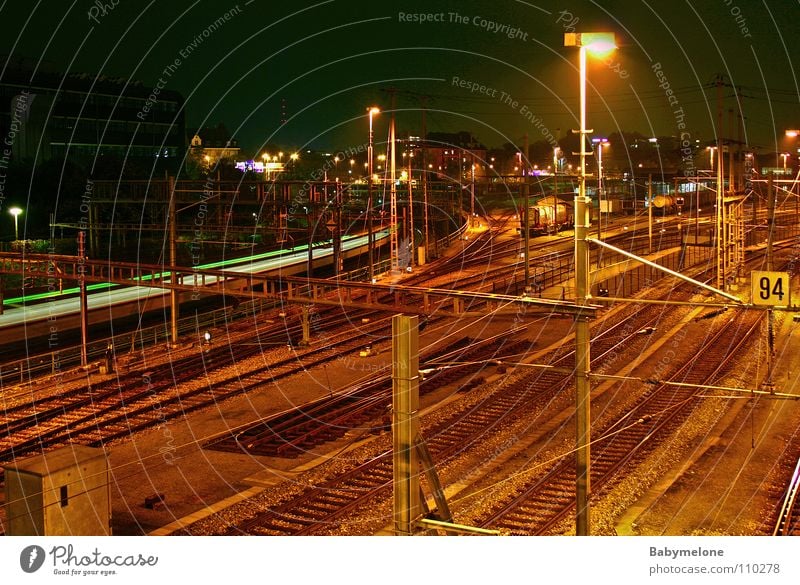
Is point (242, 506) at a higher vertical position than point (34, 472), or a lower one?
lower

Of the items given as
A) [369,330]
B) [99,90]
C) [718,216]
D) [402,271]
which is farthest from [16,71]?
[718,216]

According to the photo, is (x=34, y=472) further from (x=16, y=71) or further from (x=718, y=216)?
(x=16, y=71)

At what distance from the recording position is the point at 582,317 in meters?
6.05

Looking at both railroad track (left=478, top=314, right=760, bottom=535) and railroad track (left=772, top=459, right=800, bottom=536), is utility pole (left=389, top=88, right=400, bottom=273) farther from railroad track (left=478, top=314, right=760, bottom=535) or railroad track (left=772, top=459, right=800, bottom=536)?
railroad track (left=772, top=459, right=800, bottom=536)

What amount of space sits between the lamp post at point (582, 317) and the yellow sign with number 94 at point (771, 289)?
1.24 metres

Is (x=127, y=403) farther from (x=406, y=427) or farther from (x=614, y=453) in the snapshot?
(x=406, y=427)

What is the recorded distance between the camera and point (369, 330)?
794 inches

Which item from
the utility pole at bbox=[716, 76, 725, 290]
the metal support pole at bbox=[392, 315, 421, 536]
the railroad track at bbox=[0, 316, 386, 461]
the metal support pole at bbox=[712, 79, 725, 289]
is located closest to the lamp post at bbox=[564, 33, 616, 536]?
the metal support pole at bbox=[392, 315, 421, 536]

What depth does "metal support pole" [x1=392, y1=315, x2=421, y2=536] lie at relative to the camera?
541 centimetres

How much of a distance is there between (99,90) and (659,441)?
112ft

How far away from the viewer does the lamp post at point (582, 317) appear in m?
6.12

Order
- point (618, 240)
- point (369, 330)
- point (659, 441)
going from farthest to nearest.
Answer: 1. point (618, 240)
2. point (369, 330)
3. point (659, 441)

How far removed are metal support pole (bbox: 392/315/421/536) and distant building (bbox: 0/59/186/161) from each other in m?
28.8

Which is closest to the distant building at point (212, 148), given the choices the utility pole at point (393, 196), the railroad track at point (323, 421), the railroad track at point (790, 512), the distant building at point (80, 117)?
the distant building at point (80, 117)
